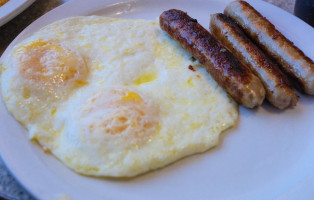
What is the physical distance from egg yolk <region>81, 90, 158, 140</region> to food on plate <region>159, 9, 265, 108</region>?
1.77 ft

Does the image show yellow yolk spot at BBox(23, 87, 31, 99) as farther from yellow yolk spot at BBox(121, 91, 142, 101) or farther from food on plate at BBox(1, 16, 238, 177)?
yellow yolk spot at BBox(121, 91, 142, 101)

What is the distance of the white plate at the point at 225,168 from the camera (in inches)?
66.4

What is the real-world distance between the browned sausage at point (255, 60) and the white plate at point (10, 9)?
1.66m

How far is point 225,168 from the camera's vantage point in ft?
6.07

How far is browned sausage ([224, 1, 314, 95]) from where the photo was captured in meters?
2.10

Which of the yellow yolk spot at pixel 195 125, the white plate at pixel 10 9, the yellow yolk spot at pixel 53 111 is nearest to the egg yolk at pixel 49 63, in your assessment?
the yellow yolk spot at pixel 53 111

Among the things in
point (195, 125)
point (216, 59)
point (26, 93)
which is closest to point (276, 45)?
point (216, 59)

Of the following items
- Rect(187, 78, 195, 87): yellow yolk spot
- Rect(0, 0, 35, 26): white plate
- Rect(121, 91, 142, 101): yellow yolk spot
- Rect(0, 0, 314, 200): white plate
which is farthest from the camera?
Rect(0, 0, 35, 26): white plate

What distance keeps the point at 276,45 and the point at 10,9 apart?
222cm

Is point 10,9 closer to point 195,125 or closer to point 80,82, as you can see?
point 80,82

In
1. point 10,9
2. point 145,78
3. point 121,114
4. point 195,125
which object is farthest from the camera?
point 10,9

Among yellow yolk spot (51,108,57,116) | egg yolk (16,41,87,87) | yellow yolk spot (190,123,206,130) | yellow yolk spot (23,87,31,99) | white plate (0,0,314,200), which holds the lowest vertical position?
white plate (0,0,314,200)

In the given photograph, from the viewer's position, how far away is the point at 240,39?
2.30 m

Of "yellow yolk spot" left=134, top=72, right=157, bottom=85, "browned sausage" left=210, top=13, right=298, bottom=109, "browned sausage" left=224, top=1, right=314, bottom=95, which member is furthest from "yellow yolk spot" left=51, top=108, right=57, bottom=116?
"browned sausage" left=224, top=1, right=314, bottom=95
